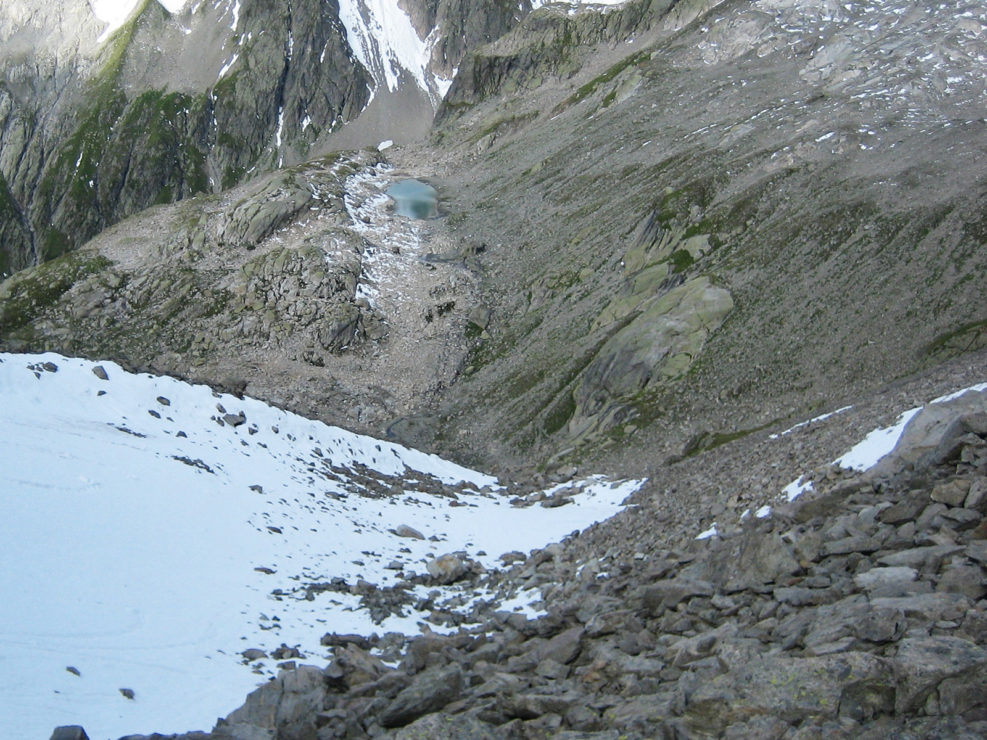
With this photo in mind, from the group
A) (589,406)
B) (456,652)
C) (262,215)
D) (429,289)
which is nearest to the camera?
(456,652)

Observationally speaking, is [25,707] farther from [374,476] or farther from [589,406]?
[589,406]

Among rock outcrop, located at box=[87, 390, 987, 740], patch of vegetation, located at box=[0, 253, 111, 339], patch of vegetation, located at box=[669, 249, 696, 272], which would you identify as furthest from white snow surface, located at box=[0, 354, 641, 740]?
patch of vegetation, located at box=[0, 253, 111, 339]

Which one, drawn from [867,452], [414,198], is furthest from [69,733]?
[414,198]

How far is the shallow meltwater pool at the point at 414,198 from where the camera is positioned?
77250 mm

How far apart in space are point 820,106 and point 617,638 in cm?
5758

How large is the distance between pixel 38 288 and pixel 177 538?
209 ft

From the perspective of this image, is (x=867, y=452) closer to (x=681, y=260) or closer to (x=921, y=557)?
(x=921, y=557)

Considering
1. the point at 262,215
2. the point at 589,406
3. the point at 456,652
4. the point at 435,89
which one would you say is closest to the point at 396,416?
the point at 589,406

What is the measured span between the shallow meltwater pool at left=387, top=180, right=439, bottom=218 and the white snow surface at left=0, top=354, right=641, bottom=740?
2102 inches

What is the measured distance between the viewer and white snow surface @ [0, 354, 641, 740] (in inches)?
401

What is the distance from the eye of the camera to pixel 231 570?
48.3 feet

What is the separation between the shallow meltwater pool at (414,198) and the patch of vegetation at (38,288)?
1137 inches

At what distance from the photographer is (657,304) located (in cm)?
4438

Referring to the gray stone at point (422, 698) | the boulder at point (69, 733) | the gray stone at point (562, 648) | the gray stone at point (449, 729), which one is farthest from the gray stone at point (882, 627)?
the boulder at point (69, 733)
